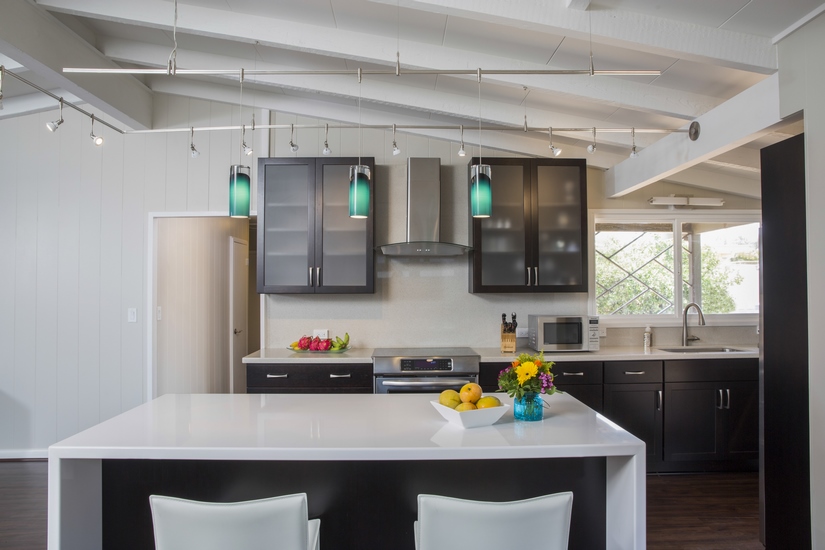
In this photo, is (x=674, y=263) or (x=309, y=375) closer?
(x=309, y=375)

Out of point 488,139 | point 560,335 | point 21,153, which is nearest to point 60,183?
point 21,153

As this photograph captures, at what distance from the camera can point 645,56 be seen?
2699mm

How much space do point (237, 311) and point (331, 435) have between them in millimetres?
4260

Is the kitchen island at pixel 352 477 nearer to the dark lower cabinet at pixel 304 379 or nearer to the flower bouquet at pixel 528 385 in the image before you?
the flower bouquet at pixel 528 385

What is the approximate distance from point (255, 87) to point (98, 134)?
147 centimetres

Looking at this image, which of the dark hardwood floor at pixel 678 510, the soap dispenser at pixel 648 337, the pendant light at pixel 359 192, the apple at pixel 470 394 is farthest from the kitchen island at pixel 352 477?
the soap dispenser at pixel 648 337

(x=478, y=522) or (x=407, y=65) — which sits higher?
(x=407, y=65)

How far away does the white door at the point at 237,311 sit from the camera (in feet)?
18.0

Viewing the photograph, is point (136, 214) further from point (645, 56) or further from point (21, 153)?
point (645, 56)

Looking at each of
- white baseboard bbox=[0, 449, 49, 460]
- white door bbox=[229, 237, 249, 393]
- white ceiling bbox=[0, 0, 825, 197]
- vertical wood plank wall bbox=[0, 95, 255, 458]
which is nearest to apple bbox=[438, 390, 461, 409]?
white ceiling bbox=[0, 0, 825, 197]

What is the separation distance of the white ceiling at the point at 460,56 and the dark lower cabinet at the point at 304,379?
1973 mm

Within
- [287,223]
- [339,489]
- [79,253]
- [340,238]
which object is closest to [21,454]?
[79,253]

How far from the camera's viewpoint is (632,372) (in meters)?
3.74

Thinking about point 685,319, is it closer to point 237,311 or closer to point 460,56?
point 460,56
